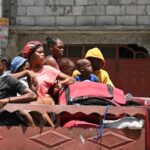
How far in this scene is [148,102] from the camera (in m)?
4.80

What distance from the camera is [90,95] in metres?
4.45

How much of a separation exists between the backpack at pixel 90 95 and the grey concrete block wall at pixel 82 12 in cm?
836

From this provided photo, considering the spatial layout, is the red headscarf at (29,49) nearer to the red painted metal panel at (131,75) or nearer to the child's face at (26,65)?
the child's face at (26,65)

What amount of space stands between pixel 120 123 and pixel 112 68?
8990 millimetres

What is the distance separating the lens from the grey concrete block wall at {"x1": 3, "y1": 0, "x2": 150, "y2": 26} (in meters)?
12.8

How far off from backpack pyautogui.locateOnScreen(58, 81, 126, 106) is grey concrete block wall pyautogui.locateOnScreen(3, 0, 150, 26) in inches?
329

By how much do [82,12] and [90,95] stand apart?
28.5 feet

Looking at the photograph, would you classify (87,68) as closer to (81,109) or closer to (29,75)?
(29,75)

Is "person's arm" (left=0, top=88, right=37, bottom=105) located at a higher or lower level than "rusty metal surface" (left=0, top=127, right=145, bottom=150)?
higher

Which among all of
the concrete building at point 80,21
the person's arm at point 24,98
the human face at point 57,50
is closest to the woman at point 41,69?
the person's arm at point 24,98

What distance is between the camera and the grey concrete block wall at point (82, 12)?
12.8 m

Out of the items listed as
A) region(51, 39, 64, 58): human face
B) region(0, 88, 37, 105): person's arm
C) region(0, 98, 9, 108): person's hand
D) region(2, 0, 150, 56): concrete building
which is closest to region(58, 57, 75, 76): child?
region(51, 39, 64, 58): human face

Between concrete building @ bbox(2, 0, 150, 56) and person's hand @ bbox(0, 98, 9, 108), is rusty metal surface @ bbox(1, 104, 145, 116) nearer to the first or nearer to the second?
person's hand @ bbox(0, 98, 9, 108)

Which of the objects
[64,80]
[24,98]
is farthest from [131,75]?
[24,98]
